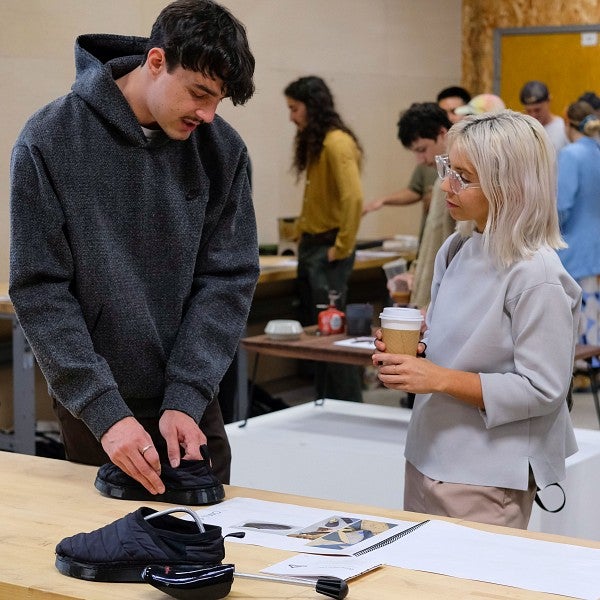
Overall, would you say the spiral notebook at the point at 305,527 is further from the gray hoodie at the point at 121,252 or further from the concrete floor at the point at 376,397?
the concrete floor at the point at 376,397

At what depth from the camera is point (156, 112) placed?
224cm

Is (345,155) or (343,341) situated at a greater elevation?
(345,155)

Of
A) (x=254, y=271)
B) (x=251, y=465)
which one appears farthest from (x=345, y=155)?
(x=254, y=271)

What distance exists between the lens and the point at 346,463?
4172mm

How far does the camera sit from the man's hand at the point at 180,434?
2188 mm

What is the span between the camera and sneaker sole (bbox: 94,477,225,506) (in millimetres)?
2119

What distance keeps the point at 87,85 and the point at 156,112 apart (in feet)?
0.49

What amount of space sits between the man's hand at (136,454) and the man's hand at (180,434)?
7 cm

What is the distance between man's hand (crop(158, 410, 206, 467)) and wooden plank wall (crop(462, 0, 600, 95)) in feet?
25.2

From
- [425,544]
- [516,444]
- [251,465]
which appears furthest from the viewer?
[251,465]

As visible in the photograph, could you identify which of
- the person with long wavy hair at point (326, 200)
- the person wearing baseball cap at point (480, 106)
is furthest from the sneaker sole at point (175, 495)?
the person with long wavy hair at point (326, 200)

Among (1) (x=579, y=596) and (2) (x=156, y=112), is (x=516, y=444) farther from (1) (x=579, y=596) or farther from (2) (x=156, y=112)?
(2) (x=156, y=112)

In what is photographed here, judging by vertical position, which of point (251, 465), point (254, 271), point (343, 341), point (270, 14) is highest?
point (270, 14)

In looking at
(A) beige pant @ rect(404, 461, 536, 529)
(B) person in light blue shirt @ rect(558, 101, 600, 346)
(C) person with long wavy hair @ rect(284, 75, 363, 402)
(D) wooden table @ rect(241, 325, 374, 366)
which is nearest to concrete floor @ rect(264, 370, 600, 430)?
(B) person in light blue shirt @ rect(558, 101, 600, 346)
